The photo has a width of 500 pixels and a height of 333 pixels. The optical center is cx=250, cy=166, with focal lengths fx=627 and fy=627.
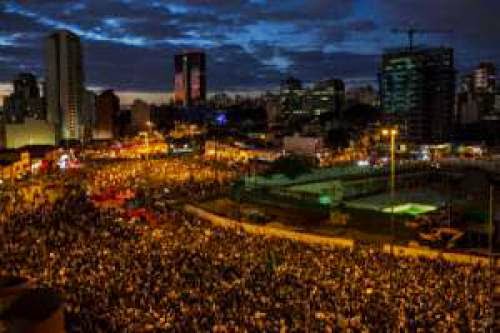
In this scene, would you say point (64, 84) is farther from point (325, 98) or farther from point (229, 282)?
point (229, 282)

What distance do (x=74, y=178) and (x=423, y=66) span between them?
232 feet

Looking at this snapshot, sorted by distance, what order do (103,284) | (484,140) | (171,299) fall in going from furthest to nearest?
(484,140) → (103,284) → (171,299)

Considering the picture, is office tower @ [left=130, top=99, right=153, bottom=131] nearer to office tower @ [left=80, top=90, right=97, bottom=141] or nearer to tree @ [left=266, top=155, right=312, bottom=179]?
office tower @ [left=80, top=90, right=97, bottom=141]

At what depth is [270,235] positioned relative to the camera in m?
23.4

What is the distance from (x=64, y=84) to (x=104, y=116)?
428 inches

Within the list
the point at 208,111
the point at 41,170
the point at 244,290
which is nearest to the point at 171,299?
the point at 244,290

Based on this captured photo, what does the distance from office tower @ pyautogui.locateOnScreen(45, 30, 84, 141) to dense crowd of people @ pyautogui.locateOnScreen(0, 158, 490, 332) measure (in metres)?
113

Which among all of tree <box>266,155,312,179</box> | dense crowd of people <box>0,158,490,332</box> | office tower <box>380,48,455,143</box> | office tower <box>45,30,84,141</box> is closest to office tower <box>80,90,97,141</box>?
office tower <box>45,30,84,141</box>

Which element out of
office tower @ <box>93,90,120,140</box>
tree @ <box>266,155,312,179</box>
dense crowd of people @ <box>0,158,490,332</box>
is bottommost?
dense crowd of people @ <box>0,158,490,332</box>

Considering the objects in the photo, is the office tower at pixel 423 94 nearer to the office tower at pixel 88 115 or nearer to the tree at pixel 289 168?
the tree at pixel 289 168

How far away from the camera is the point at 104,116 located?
452ft

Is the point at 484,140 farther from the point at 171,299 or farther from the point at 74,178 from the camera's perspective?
the point at 171,299

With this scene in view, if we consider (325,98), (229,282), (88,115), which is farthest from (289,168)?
(325,98)

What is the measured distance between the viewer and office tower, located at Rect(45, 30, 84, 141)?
13125 centimetres
